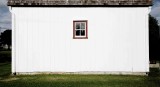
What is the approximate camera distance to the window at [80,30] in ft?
59.8

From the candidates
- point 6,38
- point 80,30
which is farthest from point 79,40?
point 6,38

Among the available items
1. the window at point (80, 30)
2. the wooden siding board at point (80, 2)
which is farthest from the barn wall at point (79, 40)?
the wooden siding board at point (80, 2)

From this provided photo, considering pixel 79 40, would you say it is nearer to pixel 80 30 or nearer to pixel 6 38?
pixel 80 30

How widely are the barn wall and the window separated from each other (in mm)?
196

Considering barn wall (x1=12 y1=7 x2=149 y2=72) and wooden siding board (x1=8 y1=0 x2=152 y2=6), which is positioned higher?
wooden siding board (x1=8 y1=0 x2=152 y2=6)

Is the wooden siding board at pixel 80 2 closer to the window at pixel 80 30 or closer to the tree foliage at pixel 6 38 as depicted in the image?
the window at pixel 80 30

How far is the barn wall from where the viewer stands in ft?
59.5

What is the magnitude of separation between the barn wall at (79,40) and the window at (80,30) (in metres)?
0.20

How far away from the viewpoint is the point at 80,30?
720 inches

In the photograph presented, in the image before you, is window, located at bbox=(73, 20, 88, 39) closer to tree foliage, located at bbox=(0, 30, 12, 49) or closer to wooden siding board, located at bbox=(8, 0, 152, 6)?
wooden siding board, located at bbox=(8, 0, 152, 6)

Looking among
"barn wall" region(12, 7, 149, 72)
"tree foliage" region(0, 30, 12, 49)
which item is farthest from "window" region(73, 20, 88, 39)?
"tree foliage" region(0, 30, 12, 49)

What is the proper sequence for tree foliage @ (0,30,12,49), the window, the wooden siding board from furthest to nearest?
1. tree foliage @ (0,30,12,49)
2. the window
3. the wooden siding board

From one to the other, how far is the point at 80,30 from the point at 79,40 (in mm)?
624

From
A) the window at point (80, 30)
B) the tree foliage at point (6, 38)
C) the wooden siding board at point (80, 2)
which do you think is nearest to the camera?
the wooden siding board at point (80, 2)
